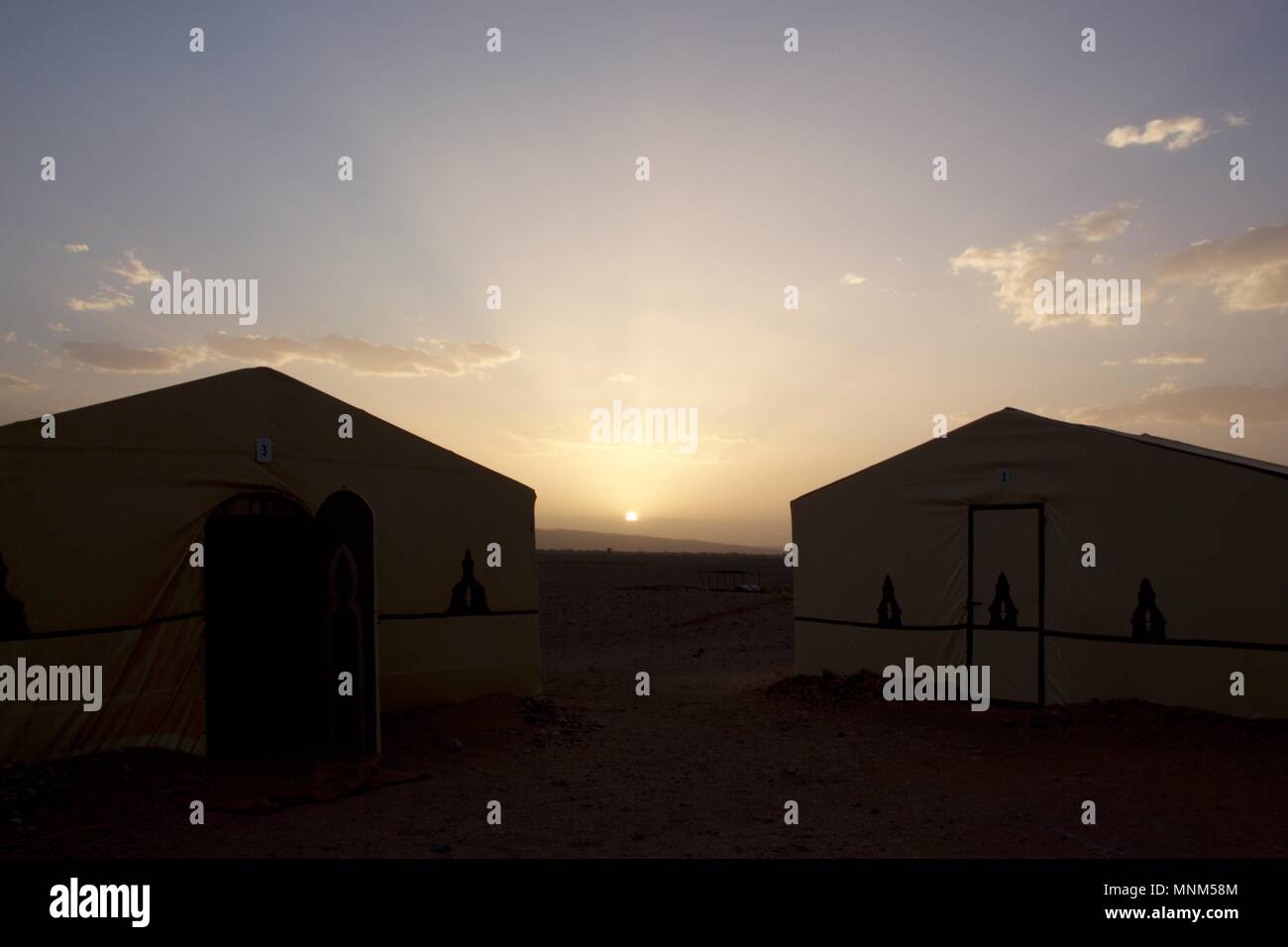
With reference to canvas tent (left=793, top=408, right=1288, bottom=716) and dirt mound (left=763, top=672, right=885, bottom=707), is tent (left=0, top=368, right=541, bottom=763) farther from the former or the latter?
canvas tent (left=793, top=408, right=1288, bottom=716)

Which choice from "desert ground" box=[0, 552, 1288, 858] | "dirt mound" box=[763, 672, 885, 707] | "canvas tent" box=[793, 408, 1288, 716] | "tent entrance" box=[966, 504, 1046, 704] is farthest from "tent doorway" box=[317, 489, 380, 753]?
"tent entrance" box=[966, 504, 1046, 704]

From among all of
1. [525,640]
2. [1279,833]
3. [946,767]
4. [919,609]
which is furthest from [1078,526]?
[525,640]

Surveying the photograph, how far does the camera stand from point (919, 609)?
14.0m

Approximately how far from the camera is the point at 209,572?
9758mm

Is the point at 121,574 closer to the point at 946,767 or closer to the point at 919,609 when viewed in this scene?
the point at 946,767

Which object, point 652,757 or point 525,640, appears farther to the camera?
point 525,640

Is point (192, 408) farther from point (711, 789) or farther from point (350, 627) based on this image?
point (711, 789)

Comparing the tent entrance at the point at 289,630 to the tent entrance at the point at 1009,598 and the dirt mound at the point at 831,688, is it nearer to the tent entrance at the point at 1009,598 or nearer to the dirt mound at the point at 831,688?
the dirt mound at the point at 831,688

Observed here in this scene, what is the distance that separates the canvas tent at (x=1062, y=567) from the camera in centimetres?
1084

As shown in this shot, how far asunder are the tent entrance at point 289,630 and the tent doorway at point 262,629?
0.04 feet

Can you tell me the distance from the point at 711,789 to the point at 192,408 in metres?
6.86

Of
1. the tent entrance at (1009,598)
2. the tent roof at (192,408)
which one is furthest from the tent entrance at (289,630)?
the tent entrance at (1009,598)

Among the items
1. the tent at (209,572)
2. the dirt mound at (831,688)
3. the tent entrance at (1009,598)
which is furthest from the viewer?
the dirt mound at (831,688)
